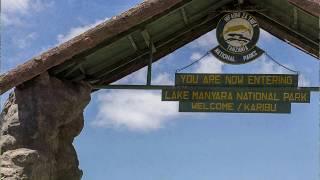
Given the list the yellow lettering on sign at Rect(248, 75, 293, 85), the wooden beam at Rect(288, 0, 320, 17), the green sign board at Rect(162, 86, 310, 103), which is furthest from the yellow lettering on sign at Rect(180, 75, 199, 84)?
the wooden beam at Rect(288, 0, 320, 17)

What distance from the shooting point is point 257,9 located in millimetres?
15719

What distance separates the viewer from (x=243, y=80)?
14867 mm

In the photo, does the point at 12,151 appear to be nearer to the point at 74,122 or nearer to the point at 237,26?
the point at 74,122

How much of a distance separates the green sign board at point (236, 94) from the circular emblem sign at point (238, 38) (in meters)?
0.88

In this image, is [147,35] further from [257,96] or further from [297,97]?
[297,97]

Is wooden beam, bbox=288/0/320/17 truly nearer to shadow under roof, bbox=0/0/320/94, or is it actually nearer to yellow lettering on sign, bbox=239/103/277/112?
shadow under roof, bbox=0/0/320/94

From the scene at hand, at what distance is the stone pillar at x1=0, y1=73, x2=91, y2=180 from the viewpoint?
13.3m

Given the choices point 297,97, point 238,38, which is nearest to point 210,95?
point 238,38

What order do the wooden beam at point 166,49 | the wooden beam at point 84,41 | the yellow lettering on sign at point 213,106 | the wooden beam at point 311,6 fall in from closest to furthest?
the wooden beam at point 311,6 < the wooden beam at point 84,41 < the yellow lettering on sign at point 213,106 < the wooden beam at point 166,49

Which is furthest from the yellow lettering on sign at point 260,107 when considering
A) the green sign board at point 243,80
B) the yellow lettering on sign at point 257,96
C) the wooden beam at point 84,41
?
the wooden beam at point 84,41

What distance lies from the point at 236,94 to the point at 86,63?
381 centimetres

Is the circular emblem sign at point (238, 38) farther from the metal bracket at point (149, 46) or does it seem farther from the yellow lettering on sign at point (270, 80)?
the metal bracket at point (149, 46)

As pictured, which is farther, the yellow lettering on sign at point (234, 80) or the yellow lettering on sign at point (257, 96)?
the yellow lettering on sign at point (234, 80)

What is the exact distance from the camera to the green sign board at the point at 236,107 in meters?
14.5
